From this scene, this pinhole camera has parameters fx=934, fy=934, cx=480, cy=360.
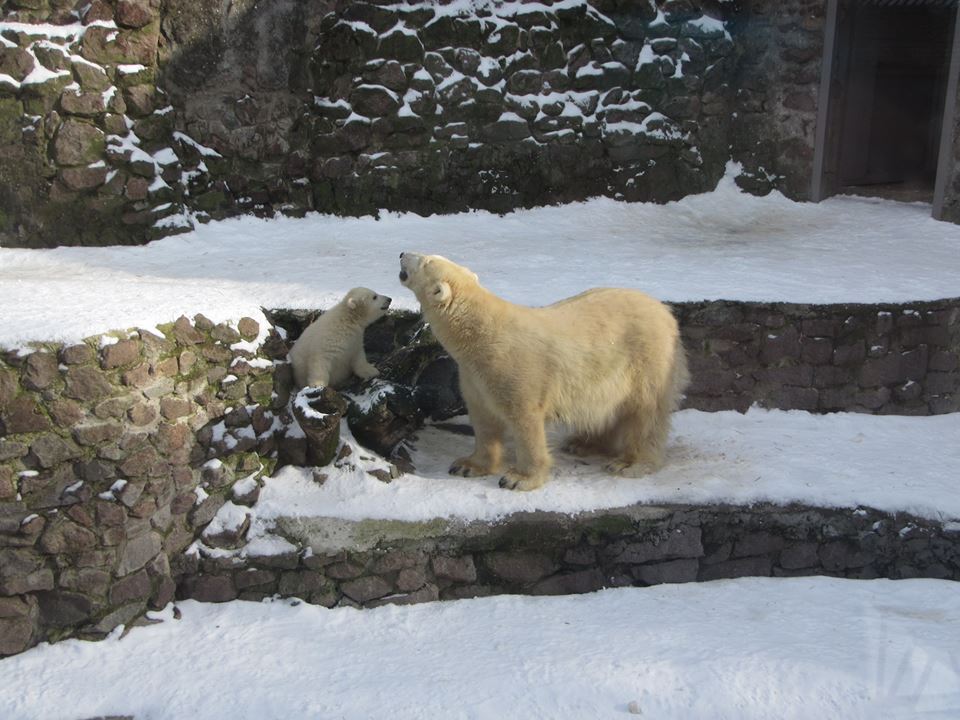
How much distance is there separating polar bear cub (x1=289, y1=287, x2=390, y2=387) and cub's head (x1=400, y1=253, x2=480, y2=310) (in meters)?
0.47

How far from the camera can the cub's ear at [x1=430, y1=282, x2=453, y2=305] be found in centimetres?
450

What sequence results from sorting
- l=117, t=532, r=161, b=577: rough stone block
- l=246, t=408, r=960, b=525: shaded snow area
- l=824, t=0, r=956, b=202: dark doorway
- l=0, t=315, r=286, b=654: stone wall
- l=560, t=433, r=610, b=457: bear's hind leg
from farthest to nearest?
1. l=824, t=0, r=956, b=202: dark doorway
2. l=560, t=433, r=610, b=457: bear's hind leg
3. l=246, t=408, r=960, b=525: shaded snow area
4. l=117, t=532, r=161, b=577: rough stone block
5. l=0, t=315, r=286, b=654: stone wall

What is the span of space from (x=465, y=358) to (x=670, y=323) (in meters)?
1.20

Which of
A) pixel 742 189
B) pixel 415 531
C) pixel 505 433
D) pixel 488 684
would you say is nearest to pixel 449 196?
pixel 742 189

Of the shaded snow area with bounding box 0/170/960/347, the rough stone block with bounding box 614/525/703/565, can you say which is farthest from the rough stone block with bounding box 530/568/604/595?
the shaded snow area with bounding box 0/170/960/347

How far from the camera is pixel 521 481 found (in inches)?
185

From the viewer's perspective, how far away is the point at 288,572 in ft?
14.6

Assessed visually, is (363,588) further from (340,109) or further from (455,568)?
(340,109)

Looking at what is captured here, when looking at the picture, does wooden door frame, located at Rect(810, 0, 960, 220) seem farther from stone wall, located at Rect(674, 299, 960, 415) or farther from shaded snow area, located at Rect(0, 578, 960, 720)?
shaded snow area, located at Rect(0, 578, 960, 720)

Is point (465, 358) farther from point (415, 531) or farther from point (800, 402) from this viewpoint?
point (800, 402)

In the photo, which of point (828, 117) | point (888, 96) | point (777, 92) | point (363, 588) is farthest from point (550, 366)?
point (888, 96)

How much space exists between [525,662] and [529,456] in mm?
1086

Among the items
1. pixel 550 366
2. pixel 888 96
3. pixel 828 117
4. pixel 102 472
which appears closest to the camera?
pixel 102 472

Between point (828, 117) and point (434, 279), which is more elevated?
point (828, 117)
